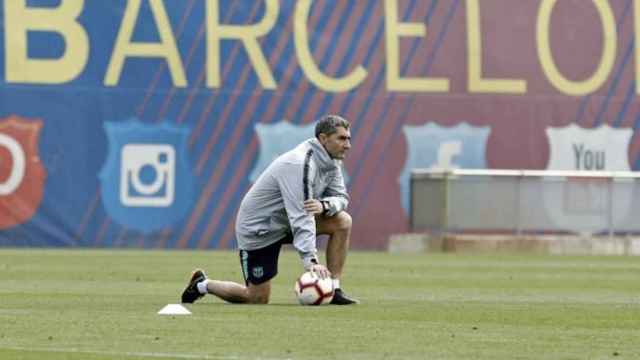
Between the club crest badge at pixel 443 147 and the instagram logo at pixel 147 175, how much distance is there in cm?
442

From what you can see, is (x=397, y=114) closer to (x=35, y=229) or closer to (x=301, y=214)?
(x=35, y=229)

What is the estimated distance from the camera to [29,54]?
3462cm

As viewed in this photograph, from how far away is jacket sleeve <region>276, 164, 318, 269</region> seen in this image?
14836 mm

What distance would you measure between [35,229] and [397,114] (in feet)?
23.5

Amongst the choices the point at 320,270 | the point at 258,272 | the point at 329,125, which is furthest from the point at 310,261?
the point at 329,125

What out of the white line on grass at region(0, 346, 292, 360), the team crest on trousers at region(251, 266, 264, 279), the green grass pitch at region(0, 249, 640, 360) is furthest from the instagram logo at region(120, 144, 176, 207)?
the white line on grass at region(0, 346, 292, 360)

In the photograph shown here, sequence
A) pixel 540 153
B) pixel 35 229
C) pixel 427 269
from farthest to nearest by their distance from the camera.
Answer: pixel 540 153
pixel 35 229
pixel 427 269

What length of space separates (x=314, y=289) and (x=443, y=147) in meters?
22.0

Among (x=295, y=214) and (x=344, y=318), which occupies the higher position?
(x=295, y=214)

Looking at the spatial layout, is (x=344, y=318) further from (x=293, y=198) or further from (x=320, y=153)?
(x=320, y=153)

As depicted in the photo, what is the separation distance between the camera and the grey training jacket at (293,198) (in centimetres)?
1497

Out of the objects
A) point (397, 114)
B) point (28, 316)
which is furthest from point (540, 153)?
point (28, 316)

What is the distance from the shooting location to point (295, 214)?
49.2 ft

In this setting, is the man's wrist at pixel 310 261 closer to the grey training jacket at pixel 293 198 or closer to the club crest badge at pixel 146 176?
the grey training jacket at pixel 293 198
